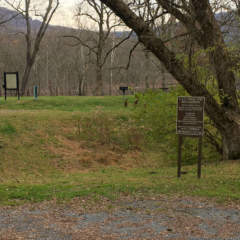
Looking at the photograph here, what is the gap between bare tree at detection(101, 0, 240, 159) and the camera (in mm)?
11180

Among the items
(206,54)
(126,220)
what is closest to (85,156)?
(206,54)

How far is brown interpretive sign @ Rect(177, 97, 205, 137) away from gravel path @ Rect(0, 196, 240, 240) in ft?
8.12

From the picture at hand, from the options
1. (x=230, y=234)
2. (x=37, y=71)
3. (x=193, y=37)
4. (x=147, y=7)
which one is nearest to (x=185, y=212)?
(x=230, y=234)

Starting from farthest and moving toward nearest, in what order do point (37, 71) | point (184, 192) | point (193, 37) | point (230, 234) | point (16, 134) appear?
point (37, 71) < point (16, 134) < point (193, 37) < point (184, 192) < point (230, 234)

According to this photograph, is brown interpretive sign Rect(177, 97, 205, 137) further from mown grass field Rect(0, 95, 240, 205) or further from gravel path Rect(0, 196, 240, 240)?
gravel path Rect(0, 196, 240, 240)

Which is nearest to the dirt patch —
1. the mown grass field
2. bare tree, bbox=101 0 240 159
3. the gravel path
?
the mown grass field

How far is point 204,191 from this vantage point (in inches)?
338

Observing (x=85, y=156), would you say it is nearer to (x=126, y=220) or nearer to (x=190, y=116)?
(x=190, y=116)

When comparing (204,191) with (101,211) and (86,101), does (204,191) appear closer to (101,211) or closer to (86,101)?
(101,211)

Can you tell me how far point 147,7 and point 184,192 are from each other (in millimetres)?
5921

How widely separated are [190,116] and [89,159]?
7675mm

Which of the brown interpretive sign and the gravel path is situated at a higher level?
the brown interpretive sign

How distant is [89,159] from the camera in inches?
667

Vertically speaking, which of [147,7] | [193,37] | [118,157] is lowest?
[118,157]
